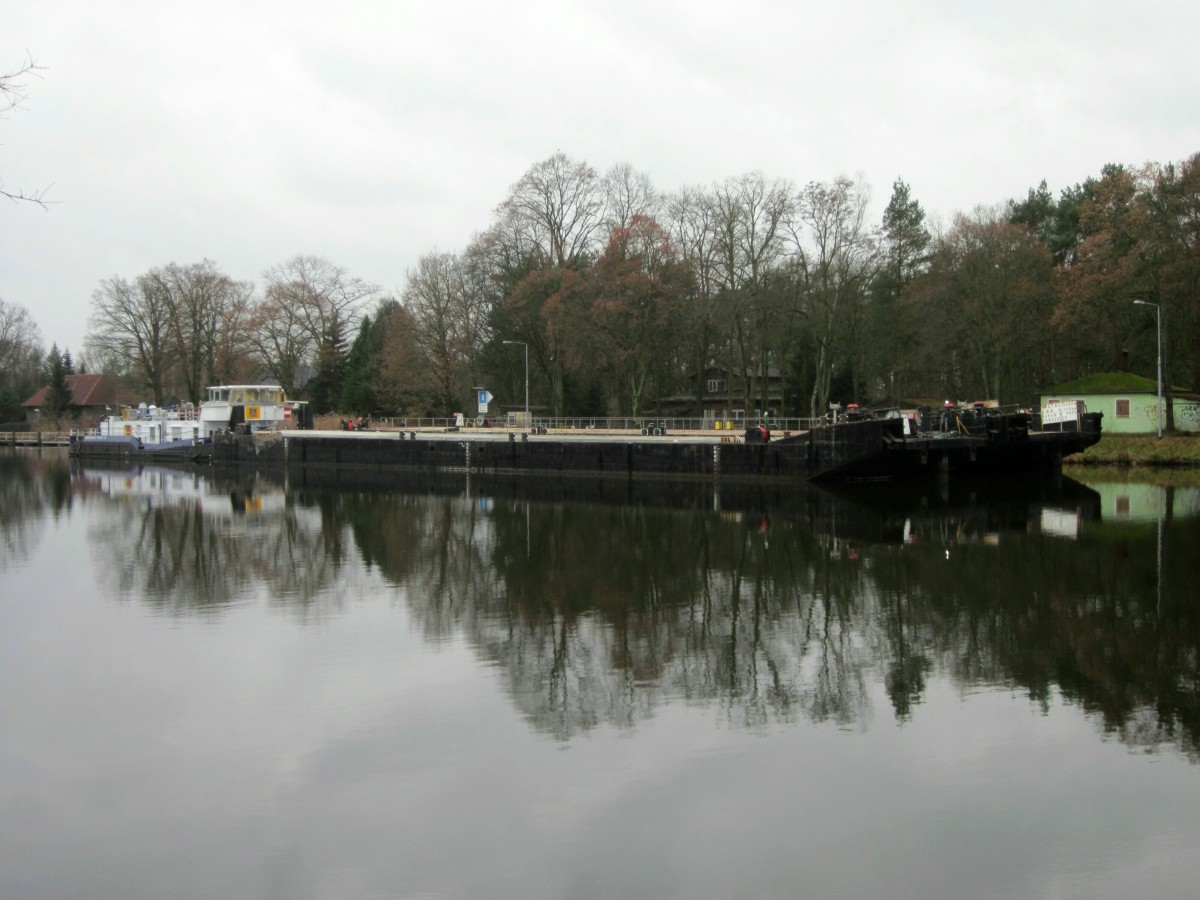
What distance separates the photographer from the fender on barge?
35.5 m

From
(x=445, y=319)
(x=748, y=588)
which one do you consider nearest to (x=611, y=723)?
(x=748, y=588)

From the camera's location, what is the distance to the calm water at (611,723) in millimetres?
7602

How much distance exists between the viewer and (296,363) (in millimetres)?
72625

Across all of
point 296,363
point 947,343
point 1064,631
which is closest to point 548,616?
point 1064,631

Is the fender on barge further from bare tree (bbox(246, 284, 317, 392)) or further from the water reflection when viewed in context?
bare tree (bbox(246, 284, 317, 392))

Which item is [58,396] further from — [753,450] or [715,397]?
[753,450]

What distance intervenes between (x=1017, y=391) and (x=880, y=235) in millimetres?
10955

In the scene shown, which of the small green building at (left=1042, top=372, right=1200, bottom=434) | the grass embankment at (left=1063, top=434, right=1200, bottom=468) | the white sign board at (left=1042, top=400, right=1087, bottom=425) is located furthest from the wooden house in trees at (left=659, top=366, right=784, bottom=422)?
the white sign board at (left=1042, top=400, right=1087, bottom=425)

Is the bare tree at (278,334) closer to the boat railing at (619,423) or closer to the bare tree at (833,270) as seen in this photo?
the boat railing at (619,423)

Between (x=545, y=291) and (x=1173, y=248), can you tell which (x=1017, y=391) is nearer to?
(x=1173, y=248)

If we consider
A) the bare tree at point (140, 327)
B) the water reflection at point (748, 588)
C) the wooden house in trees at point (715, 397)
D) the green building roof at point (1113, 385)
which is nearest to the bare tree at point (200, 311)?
the bare tree at point (140, 327)

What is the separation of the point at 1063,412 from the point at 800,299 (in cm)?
1601

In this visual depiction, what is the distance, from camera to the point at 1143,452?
42719 millimetres

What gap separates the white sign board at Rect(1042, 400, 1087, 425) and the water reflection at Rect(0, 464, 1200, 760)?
3812 mm
